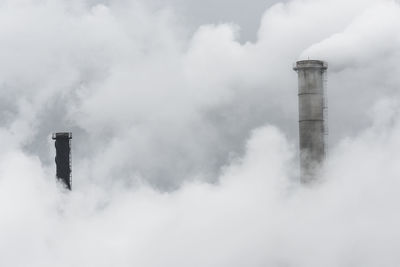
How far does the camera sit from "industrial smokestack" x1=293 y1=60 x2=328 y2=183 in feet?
140

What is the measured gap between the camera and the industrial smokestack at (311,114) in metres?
42.8

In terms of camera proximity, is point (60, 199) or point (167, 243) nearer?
point (167, 243)

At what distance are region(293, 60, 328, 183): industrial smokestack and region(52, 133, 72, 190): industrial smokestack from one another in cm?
1279

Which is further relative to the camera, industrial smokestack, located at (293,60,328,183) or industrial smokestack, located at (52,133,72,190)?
industrial smokestack, located at (52,133,72,190)

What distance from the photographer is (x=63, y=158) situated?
156ft

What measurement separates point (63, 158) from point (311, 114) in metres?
13.6

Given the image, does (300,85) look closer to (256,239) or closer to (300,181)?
(300,181)

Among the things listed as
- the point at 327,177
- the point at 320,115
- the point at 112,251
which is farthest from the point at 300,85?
the point at 112,251

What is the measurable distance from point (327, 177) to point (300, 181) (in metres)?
1.32

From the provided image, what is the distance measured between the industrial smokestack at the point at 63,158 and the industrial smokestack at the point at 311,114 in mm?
12791

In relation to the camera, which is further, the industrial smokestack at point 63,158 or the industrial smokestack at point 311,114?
the industrial smokestack at point 63,158

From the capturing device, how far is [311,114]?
4284 cm

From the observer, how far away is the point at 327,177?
43.5 meters

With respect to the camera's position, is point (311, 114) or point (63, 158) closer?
point (311, 114)
